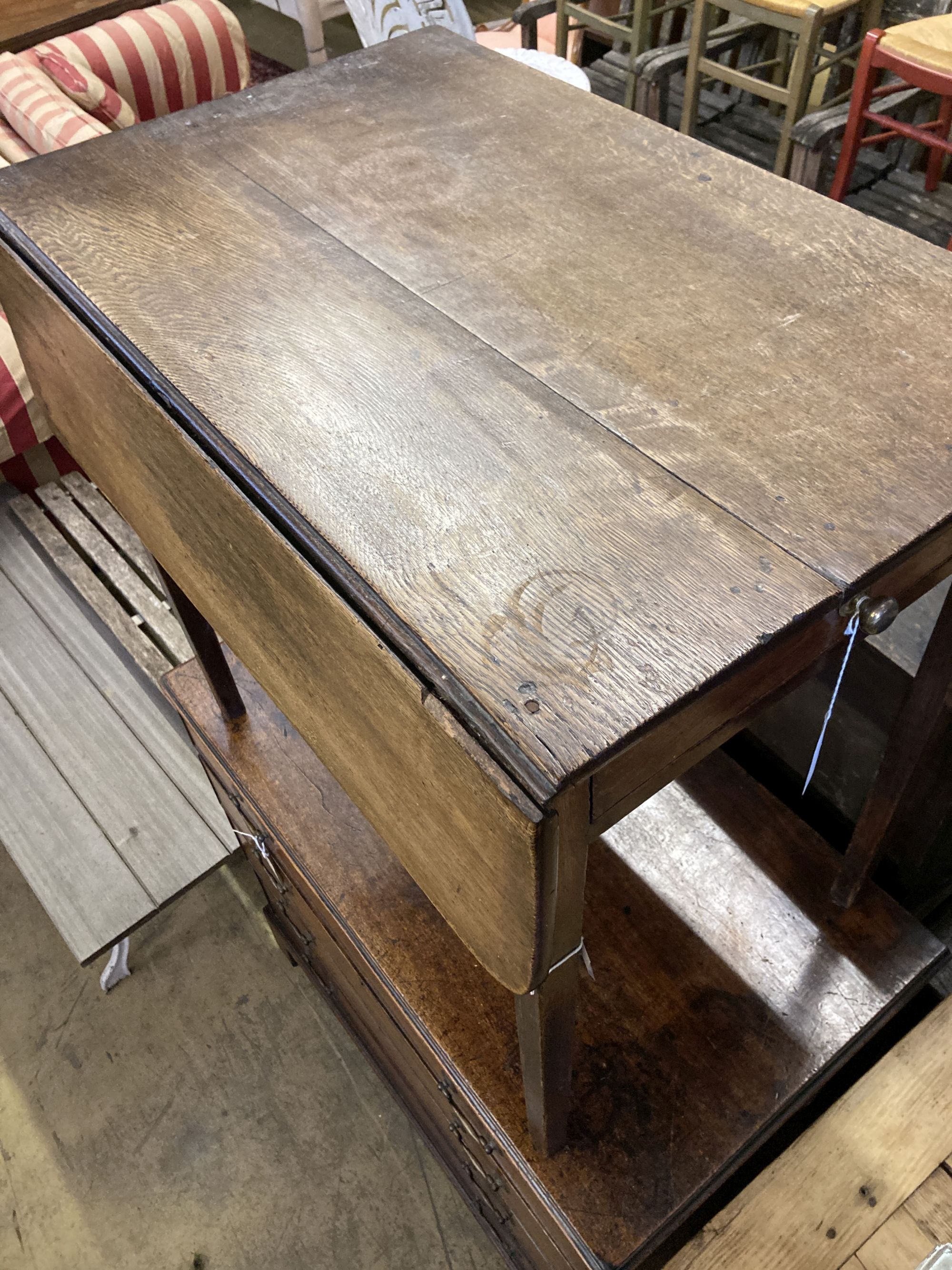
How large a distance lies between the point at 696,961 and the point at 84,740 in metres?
1.23

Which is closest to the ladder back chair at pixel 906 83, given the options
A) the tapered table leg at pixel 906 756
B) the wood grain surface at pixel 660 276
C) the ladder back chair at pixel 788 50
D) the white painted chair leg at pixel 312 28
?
the ladder back chair at pixel 788 50

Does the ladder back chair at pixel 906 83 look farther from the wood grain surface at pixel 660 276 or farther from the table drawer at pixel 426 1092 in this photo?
the table drawer at pixel 426 1092

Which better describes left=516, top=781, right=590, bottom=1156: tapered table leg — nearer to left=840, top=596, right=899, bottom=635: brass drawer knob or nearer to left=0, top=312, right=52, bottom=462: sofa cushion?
left=840, top=596, right=899, bottom=635: brass drawer knob

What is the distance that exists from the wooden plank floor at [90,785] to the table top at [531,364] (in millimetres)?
1019

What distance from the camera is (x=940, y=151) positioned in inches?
101

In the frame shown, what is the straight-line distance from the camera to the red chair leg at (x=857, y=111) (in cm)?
239

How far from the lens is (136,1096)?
6.03 feet

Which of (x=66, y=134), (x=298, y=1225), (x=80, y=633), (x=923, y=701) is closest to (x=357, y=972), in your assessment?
(x=298, y=1225)

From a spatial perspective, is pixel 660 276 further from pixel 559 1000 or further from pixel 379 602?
pixel 559 1000

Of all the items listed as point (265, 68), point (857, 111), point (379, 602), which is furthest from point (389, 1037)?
point (265, 68)

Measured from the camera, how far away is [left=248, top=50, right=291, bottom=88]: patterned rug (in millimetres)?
4664

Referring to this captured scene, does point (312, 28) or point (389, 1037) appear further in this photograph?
point (312, 28)

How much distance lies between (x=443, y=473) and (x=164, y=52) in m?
3.10

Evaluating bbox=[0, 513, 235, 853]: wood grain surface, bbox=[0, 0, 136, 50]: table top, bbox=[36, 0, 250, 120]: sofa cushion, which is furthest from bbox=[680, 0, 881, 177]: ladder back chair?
bbox=[0, 0, 136, 50]: table top
